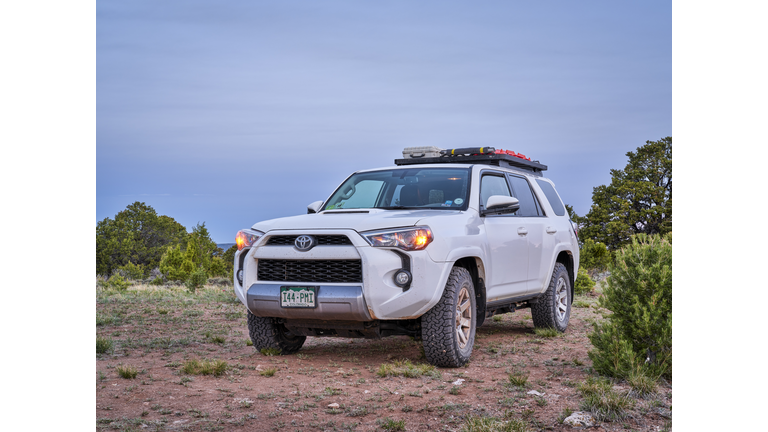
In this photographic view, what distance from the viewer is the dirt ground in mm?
4633

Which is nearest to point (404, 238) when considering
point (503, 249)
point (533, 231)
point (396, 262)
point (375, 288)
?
point (396, 262)

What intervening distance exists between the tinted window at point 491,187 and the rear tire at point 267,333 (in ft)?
8.43

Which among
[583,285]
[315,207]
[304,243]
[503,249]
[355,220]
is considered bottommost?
[583,285]

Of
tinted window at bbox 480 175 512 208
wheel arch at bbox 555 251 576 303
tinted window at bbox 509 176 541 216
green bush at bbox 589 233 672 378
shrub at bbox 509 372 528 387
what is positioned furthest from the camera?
wheel arch at bbox 555 251 576 303

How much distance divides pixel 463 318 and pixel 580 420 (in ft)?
6.79

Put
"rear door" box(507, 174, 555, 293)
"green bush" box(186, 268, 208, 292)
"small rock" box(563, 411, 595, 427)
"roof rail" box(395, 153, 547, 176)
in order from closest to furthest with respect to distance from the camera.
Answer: "small rock" box(563, 411, 595, 427) → "rear door" box(507, 174, 555, 293) → "roof rail" box(395, 153, 547, 176) → "green bush" box(186, 268, 208, 292)

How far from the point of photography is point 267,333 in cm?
688

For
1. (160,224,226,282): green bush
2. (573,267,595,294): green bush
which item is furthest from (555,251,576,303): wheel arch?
(160,224,226,282): green bush

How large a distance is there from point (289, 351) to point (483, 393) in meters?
2.60

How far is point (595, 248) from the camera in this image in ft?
70.6

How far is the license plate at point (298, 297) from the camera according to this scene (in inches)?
235

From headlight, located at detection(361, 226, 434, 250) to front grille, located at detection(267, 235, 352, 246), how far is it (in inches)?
8.7

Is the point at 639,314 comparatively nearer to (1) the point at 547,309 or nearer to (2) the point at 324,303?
(2) the point at 324,303

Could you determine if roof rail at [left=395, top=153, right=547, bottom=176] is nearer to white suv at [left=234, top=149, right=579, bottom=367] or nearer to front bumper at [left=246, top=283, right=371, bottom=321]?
white suv at [left=234, top=149, right=579, bottom=367]
